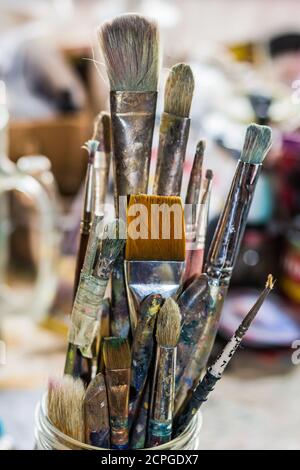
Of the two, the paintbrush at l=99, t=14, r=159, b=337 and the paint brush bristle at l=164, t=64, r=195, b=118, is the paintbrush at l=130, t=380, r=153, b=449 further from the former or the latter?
the paint brush bristle at l=164, t=64, r=195, b=118

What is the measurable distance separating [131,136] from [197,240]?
0.06 metres

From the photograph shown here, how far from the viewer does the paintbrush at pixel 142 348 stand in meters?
0.30

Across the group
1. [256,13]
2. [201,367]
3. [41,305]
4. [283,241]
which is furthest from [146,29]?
[256,13]

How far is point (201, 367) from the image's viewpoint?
1.11 ft

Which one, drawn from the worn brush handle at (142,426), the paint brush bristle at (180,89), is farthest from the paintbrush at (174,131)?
the worn brush handle at (142,426)

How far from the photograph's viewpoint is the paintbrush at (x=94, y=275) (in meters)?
0.29

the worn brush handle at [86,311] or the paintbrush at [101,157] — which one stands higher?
the paintbrush at [101,157]

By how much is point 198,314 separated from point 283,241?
0.56 metres

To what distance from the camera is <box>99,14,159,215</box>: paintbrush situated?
0.99 ft

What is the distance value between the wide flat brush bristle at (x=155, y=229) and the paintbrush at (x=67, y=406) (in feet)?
0.24

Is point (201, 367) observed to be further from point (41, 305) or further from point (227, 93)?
point (227, 93)

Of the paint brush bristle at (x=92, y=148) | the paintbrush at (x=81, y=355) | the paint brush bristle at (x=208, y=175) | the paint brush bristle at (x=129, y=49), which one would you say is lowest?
the paintbrush at (x=81, y=355)

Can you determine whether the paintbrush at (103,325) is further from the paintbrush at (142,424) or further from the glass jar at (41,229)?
the glass jar at (41,229)

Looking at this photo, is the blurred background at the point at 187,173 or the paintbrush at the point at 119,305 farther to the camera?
the blurred background at the point at 187,173
